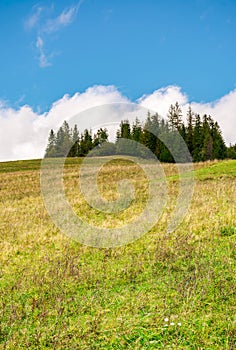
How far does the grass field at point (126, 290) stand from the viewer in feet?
19.2

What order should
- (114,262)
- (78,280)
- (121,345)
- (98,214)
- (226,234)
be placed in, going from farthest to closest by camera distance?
(98,214)
(226,234)
(114,262)
(78,280)
(121,345)

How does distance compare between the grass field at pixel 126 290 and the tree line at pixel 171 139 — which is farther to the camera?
the tree line at pixel 171 139

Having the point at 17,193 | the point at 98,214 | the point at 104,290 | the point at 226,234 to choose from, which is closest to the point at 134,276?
the point at 104,290

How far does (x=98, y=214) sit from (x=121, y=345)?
37.8 ft

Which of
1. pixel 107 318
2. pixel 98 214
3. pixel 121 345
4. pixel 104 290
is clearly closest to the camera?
pixel 121 345

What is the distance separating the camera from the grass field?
19.2ft

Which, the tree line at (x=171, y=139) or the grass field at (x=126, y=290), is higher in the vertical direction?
the tree line at (x=171, y=139)

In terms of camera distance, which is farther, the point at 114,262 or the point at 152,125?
the point at 152,125

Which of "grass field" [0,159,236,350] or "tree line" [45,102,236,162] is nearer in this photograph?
"grass field" [0,159,236,350]

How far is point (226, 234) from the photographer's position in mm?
11055

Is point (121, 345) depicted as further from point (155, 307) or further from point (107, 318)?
point (155, 307)

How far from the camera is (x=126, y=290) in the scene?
7.71m

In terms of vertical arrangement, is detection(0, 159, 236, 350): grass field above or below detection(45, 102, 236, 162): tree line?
below

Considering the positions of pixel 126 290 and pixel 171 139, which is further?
pixel 171 139
